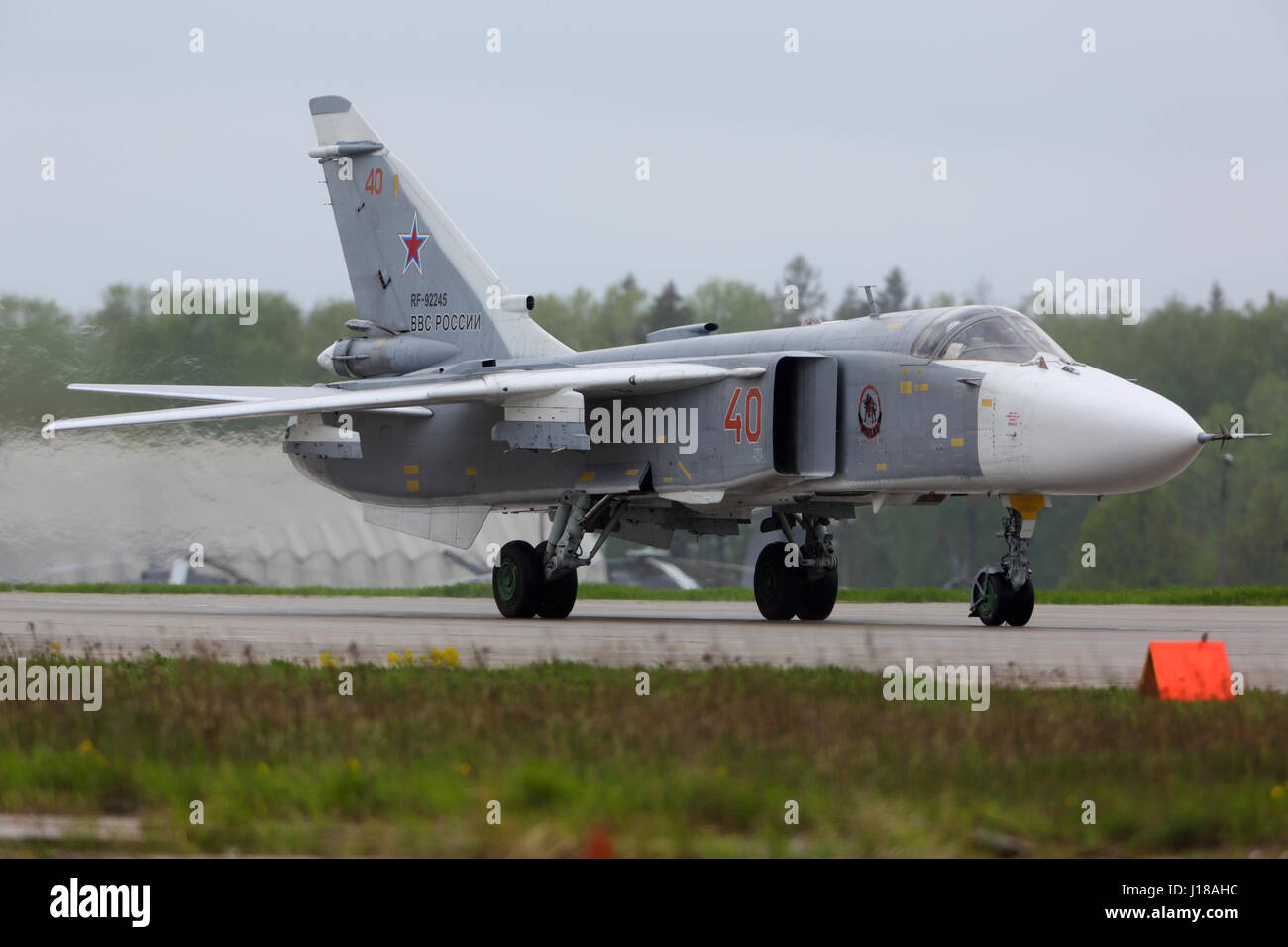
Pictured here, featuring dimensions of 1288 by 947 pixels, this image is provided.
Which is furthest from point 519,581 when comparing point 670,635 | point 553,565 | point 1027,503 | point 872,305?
point 1027,503

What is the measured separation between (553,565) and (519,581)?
1.26ft

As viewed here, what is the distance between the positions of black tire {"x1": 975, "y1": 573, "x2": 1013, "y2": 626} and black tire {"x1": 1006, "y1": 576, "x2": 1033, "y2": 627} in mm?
37

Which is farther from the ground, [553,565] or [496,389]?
[496,389]

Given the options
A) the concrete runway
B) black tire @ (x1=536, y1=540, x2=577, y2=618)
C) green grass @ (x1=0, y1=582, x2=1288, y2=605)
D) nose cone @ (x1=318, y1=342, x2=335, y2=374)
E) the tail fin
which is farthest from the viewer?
green grass @ (x1=0, y1=582, x2=1288, y2=605)

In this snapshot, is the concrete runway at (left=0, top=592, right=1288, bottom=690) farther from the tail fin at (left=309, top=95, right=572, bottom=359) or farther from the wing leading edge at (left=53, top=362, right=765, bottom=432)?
the tail fin at (left=309, top=95, right=572, bottom=359)

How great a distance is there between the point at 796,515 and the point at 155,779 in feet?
38.7

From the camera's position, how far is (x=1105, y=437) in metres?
14.0

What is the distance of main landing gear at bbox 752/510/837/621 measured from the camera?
57.3 feet

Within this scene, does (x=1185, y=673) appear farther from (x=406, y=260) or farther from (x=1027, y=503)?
(x=406, y=260)

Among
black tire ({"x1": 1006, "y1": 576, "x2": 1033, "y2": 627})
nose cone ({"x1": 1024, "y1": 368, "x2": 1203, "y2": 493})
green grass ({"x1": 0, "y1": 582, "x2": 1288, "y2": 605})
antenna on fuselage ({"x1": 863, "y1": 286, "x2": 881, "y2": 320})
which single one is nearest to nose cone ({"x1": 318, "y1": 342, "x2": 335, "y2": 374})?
green grass ({"x1": 0, "y1": 582, "x2": 1288, "y2": 605})

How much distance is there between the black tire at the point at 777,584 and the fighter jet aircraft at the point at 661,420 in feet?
0.08

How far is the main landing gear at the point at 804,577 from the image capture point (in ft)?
57.3
